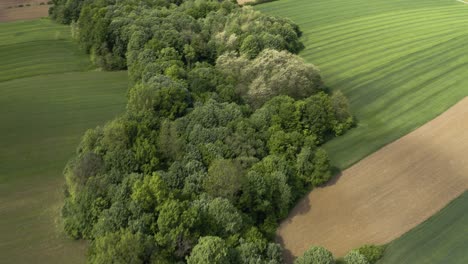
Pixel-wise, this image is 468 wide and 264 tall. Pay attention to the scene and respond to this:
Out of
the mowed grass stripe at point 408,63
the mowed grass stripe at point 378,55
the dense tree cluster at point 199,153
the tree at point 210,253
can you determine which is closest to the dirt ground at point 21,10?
the dense tree cluster at point 199,153

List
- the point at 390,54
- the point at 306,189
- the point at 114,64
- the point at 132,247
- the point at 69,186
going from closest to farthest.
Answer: the point at 132,247
the point at 69,186
the point at 306,189
the point at 114,64
the point at 390,54

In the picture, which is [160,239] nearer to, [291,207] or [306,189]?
[291,207]

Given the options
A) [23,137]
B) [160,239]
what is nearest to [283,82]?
[160,239]

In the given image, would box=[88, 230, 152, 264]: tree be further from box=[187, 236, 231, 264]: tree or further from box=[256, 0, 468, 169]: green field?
box=[256, 0, 468, 169]: green field

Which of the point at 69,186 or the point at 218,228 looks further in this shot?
the point at 69,186

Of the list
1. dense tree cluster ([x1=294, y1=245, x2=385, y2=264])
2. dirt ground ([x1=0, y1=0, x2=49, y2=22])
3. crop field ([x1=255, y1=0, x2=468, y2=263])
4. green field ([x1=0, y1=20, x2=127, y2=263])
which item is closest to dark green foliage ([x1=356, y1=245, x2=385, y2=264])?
dense tree cluster ([x1=294, y1=245, x2=385, y2=264])

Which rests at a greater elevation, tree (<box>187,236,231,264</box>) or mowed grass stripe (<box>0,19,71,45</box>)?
mowed grass stripe (<box>0,19,71,45</box>)

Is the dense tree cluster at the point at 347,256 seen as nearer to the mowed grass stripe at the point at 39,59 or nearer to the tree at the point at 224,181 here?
the tree at the point at 224,181
